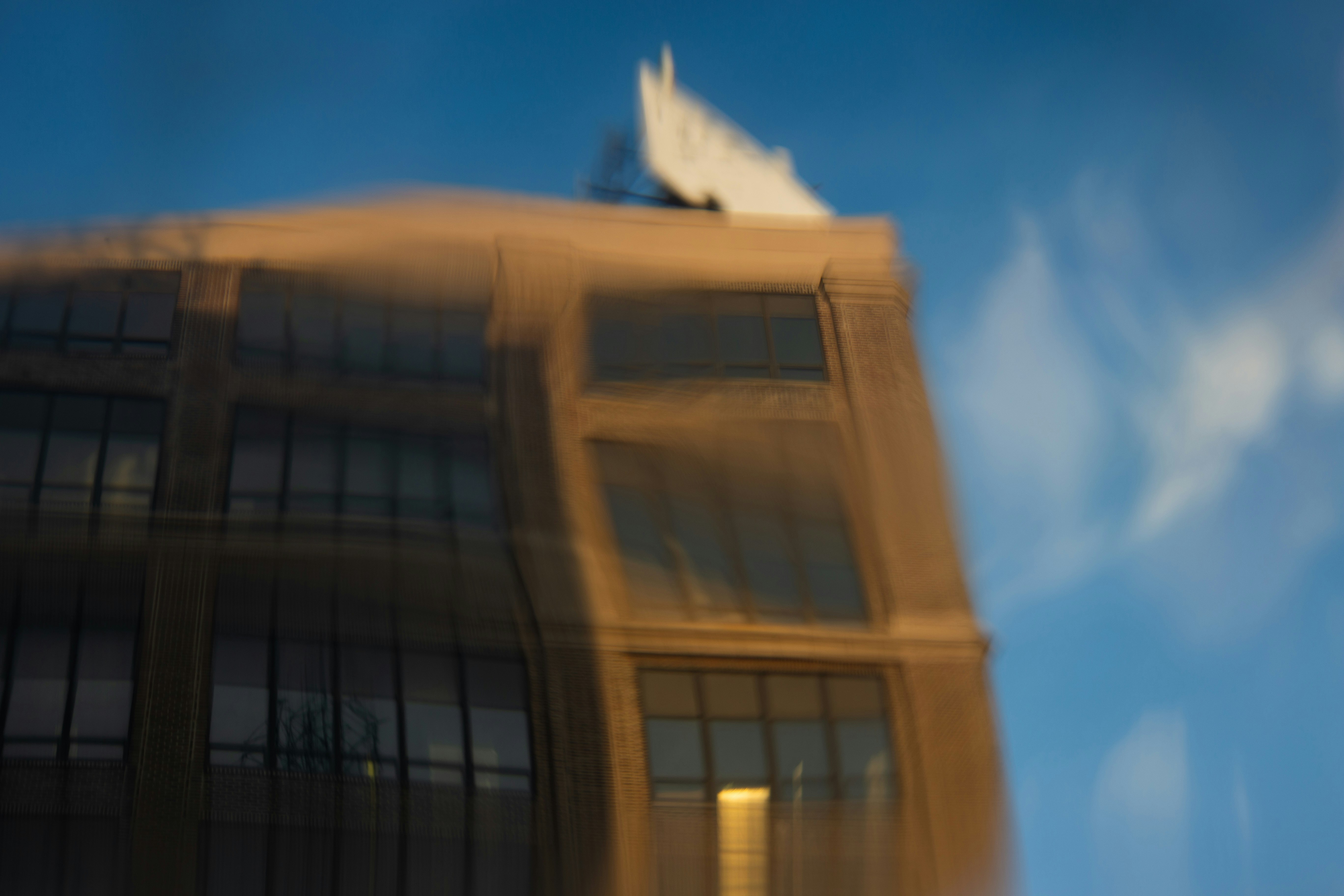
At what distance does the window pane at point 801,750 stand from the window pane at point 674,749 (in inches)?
37.5

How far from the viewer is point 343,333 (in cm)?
1504

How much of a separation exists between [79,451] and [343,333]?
11.0 feet

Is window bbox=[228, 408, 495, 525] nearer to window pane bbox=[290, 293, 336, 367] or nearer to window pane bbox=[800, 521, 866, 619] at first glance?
window pane bbox=[290, 293, 336, 367]

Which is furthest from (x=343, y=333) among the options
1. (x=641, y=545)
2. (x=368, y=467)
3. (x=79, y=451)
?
(x=641, y=545)

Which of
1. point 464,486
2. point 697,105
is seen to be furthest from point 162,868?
point 697,105

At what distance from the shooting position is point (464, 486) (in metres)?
14.1

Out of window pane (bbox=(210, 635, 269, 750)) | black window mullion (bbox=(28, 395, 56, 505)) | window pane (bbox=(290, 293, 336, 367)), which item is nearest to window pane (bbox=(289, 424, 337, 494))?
window pane (bbox=(290, 293, 336, 367))

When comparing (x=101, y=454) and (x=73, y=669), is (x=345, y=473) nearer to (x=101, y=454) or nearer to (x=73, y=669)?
(x=101, y=454)

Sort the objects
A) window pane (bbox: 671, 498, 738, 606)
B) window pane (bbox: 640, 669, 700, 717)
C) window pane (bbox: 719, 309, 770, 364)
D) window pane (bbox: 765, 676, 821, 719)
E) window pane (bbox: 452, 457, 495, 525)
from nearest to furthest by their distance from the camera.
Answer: window pane (bbox: 640, 669, 700, 717), window pane (bbox: 452, 457, 495, 525), window pane (bbox: 765, 676, 821, 719), window pane (bbox: 671, 498, 738, 606), window pane (bbox: 719, 309, 770, 364)

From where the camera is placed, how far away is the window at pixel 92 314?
14.5 metres

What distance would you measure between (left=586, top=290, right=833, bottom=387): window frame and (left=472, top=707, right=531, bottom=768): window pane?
14.7 ft

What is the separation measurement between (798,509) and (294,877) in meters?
7.24

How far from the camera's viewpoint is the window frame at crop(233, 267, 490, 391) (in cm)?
1475

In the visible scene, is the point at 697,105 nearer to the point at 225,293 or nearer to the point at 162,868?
the point at 225,293
